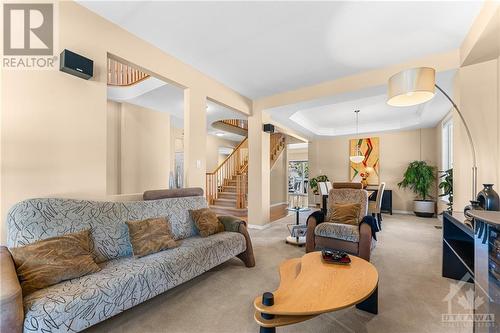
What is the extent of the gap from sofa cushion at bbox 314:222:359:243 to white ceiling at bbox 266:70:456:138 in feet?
7.49

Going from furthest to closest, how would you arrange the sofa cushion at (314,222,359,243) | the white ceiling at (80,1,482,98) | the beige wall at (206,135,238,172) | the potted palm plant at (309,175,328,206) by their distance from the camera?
the beige wall at (206,135,238,172), the potted palm plant at (309,175,328,206), the sofa cushion at (314,222,359,243), the white ceiling at (80,1,482,98)

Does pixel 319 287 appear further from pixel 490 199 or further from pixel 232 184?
pixel 232 184

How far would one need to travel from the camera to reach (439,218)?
582cm

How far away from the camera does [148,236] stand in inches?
85.3

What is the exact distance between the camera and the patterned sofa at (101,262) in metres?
1.28

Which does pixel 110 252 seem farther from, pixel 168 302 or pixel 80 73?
pixel 80 73

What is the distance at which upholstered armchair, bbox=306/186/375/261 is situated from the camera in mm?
2711

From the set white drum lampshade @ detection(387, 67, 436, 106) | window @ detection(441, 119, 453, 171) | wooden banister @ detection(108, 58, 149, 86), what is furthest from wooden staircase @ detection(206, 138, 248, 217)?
window @ detection(441, 119, 453, 171)

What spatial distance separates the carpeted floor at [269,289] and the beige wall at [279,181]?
13.9ft

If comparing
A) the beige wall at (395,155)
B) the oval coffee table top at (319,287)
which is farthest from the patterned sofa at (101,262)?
the beige wall at (395,155)

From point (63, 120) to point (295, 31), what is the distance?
264 cm

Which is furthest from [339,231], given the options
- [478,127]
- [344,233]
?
[478,127]

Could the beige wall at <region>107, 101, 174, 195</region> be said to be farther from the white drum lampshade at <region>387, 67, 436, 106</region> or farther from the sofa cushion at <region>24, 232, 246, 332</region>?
the white drum lampshade at <region>387, 67, 436, 106</region>

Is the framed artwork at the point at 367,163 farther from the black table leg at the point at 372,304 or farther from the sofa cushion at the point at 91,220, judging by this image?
the sofa cushion at the point at 91,220
